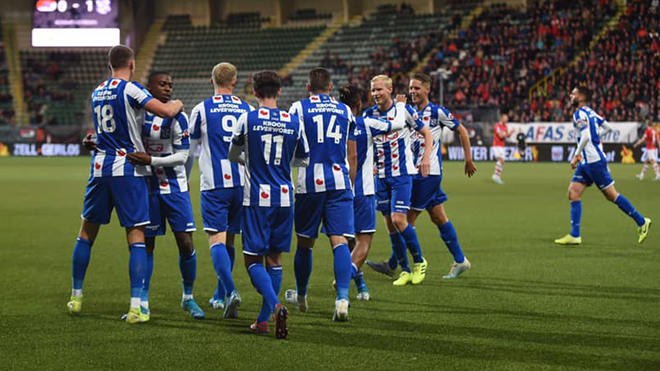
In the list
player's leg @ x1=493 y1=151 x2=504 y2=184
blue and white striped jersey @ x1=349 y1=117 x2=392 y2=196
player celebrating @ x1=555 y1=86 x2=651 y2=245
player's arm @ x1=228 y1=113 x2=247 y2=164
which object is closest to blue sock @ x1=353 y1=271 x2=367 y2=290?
blue and white striped jersey @ x1=349 y1=117 x2=392 y2=196

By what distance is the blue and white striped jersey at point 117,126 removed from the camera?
6.78 m

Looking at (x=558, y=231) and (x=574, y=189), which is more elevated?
(x=574, y=189)

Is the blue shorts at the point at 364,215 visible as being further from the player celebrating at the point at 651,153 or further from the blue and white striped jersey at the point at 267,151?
the player celebrating at the point at 651,153

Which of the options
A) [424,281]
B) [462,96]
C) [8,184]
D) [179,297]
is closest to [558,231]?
[424,281]

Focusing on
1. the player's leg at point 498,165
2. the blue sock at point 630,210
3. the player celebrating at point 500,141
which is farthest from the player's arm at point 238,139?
the player celebrating at point 500,141

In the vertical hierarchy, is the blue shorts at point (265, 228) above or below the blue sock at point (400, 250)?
above

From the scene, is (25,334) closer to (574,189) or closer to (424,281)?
(424,281)

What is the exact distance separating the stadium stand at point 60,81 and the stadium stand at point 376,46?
12.9 m

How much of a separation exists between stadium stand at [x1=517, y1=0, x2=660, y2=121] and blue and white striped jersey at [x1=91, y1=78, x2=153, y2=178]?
105ft

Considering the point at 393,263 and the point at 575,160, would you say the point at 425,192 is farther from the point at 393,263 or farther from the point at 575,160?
the point at 575,160

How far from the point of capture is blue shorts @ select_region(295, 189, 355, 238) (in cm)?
705

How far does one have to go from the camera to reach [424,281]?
9180 mm

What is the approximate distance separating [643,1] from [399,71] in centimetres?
1224

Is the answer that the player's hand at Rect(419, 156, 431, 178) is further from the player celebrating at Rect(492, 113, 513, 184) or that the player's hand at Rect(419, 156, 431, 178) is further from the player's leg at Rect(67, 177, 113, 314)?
the player celebrating at Rect(492, 113, 513, 184)
